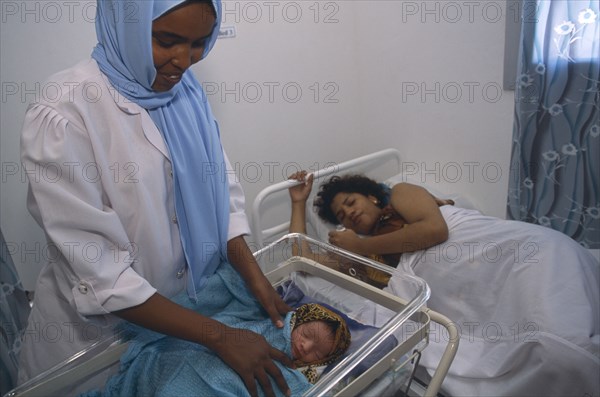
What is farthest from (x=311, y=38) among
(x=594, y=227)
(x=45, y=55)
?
(x=594, y=227)

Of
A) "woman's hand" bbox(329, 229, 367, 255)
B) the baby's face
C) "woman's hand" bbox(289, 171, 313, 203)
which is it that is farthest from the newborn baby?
"woman's hand" bbox(289, 171, 313, 203)

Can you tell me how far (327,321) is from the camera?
3.71 feet

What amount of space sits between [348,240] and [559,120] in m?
0.97

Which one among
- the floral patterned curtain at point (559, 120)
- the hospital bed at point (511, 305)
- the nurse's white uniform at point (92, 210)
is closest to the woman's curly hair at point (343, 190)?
the hospital bed at point (511, 305)

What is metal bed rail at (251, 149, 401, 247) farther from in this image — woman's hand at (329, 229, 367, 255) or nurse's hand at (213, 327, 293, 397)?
nurse's hand at (213, 327, 293, 397)

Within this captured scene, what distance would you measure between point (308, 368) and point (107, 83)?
84 cm

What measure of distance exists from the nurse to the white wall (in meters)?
0.84

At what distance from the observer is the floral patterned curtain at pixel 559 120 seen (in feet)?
4.99

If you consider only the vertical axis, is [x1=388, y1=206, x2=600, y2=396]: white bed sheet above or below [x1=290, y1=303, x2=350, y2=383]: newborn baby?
below

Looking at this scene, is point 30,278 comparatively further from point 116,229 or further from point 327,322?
point 327,322

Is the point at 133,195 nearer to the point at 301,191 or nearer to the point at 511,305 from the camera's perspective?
the point at 301,191

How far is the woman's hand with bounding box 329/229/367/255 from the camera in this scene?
1775 mm

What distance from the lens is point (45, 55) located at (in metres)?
1.61

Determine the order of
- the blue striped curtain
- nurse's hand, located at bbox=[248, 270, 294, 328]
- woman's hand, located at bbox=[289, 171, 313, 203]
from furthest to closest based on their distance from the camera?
woman's hand, located at bbox=[289, 171, 313, 203], the blue striped curtain, nurse's hand, located at bbox=[248, 270, 294, 328]
